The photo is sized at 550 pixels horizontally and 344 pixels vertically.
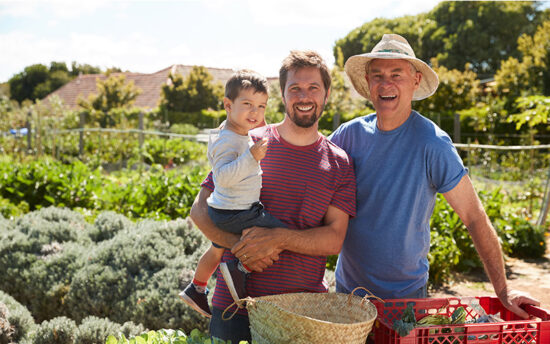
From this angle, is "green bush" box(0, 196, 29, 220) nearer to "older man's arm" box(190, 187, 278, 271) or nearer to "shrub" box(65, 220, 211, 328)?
"shrub" box(65, 220, 211, 328)

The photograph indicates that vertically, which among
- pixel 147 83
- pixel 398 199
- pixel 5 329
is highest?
pixel 147 83

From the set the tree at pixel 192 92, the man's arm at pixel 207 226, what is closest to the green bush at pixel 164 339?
the man's arm at pixel 207 226

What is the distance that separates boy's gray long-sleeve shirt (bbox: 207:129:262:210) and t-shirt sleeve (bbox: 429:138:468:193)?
81 centimetres

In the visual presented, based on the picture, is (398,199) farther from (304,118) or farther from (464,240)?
(464,240)

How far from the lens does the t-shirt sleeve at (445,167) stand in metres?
2.29

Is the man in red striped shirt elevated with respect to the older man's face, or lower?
lower

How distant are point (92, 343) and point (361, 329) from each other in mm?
2317

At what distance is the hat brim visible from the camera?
247 centimetres

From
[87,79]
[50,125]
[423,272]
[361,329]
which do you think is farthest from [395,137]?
[87,79]

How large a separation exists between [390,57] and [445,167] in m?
Answer: 0.60

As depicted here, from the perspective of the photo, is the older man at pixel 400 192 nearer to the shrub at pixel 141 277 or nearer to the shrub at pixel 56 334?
the shrub at pixel 141 277

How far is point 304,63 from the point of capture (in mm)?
2248

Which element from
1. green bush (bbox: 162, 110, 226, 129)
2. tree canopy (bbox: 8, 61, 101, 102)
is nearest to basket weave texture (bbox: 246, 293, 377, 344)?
green bush (bbox: 162, 110, 226, 129)

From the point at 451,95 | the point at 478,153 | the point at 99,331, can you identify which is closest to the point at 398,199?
the point at 99,331
